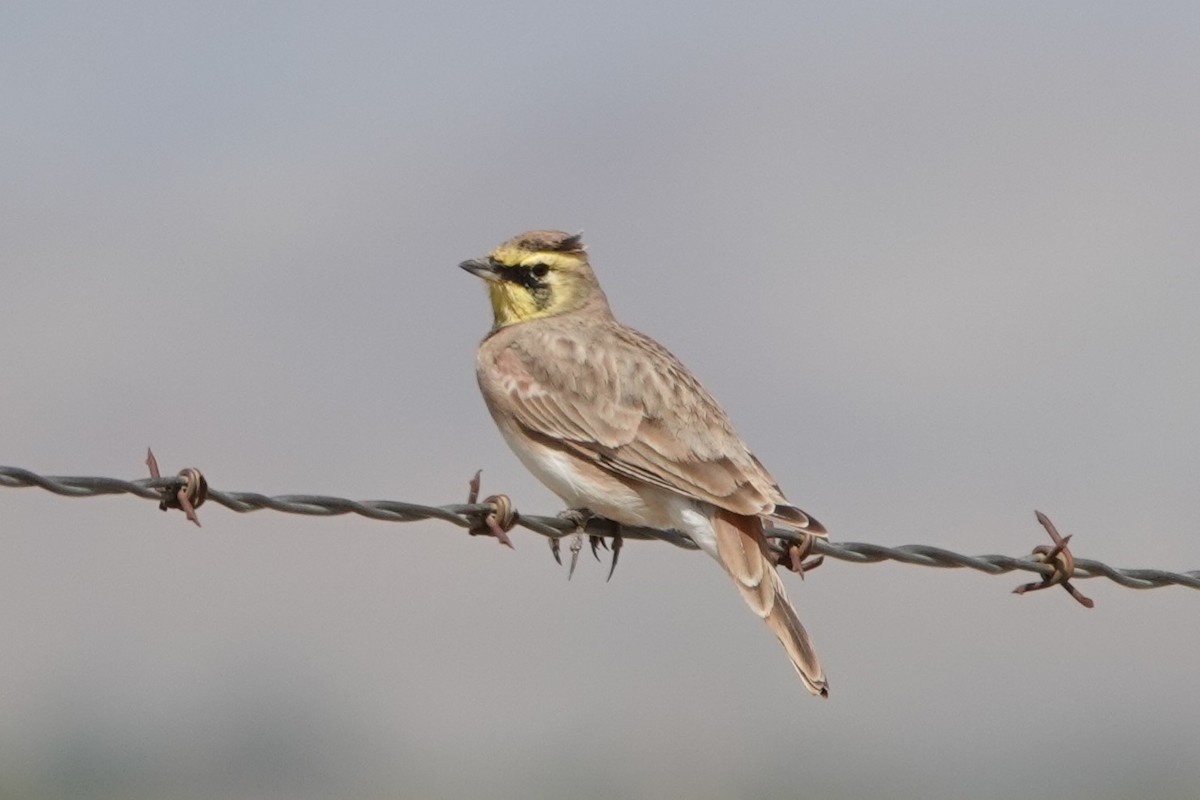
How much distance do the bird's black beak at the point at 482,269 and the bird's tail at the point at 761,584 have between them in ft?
9.81

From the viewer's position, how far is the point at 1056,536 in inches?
399

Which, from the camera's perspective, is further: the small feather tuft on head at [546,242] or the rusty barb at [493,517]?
the small feather tuft on head at [546,242]

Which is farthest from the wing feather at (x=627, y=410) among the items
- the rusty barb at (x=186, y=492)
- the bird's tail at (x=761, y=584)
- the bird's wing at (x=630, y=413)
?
the rusty barb at (x=186, y=492)

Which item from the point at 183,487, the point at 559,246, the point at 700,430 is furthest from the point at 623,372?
the point at 183,487

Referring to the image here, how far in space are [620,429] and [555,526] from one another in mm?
1186

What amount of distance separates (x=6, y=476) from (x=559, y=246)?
19.2 feet

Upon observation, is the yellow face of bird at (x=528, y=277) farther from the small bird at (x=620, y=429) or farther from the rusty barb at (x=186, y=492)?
the rusty barb at (x=186, y=492)

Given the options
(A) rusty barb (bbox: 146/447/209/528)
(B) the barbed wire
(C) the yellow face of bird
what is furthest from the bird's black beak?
(A) rusty barb (bbox: 146/447/209/528)

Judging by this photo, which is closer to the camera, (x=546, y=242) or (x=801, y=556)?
(x=801, y=556)

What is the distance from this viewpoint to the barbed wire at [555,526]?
8.63 metres

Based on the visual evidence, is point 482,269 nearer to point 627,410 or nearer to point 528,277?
point 528,277

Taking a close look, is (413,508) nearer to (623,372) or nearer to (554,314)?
(623,372)

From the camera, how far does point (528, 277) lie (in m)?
13.8

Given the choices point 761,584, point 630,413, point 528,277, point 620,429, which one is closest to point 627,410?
point 630,413
